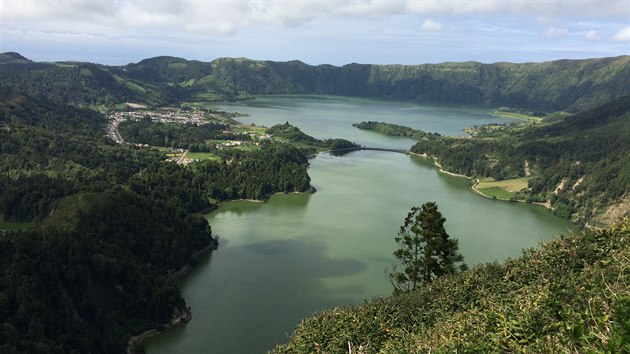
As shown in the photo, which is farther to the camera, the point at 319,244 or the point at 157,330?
the point at 319,244

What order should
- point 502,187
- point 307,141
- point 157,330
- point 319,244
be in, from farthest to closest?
1. point 307,141
2. point 502,187
3. point 319,244
4. point 157,330

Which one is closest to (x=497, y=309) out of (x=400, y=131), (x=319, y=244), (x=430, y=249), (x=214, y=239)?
(x=430, y=249)

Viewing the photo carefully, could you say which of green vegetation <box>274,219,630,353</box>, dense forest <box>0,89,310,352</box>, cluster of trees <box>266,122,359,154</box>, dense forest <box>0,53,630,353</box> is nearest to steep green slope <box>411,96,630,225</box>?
dense forest <box>0,53,630,353</box>

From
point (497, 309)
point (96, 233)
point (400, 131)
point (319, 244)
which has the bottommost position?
point (319, 244)

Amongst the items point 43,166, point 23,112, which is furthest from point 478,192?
point 23,112

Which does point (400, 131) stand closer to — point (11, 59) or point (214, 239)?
point (214, 239)

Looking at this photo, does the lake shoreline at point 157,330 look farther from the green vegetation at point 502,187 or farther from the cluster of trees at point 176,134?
the cluster of trees at point 176,134
